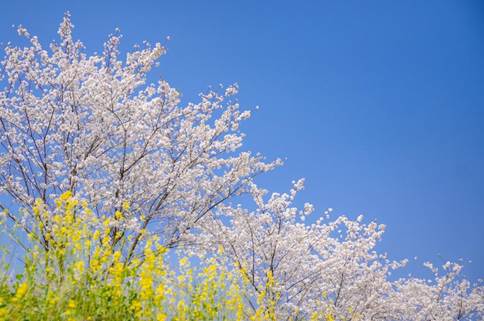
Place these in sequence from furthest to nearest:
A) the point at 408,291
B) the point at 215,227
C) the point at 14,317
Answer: the point at 408,291 → the point at 215,227 → the point at 14,317

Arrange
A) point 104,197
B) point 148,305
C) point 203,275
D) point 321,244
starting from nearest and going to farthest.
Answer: point 148,305
point 203,275
point 104,197
point 321,244

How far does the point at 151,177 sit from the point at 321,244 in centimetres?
749

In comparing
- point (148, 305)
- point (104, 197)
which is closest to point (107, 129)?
point (104, 197)

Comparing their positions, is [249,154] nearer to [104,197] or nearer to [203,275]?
[104,197]

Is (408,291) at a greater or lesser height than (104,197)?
greater

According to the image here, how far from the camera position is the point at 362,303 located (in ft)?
65.5

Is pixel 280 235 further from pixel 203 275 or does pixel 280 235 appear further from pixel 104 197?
pixel 203 275

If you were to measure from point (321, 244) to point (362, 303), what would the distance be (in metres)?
3.59

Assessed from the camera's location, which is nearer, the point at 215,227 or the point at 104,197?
the point at 104,197

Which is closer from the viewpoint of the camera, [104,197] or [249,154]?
[104,197]

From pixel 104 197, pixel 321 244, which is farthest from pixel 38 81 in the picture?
pixel 321 244

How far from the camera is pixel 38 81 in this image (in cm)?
1394

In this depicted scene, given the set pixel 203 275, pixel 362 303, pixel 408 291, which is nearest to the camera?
pixel 203 275

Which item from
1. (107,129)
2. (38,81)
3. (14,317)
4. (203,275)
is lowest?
(14,317)
